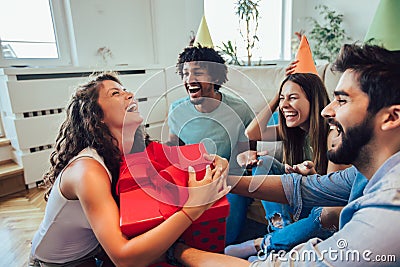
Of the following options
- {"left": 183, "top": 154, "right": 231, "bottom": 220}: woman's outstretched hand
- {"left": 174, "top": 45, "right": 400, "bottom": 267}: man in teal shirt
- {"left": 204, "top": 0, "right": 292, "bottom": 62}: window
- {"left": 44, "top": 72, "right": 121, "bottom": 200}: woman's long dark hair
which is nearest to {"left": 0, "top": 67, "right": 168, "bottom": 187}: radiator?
{"left": 44, "top": 72, "right": 121, "bottom": 200}: woman's long dark hair

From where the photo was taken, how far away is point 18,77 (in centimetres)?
A: 190

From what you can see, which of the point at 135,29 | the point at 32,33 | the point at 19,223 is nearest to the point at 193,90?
the point at 19,223

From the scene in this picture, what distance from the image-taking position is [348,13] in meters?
3.26

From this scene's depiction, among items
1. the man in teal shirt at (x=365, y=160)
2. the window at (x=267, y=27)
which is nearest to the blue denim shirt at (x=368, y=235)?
the man in teal shirt at (x=365, y=160)

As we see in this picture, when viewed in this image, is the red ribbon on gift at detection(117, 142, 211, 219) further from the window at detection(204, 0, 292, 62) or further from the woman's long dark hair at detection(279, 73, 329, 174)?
the window at detection(204, 0, 292, 62)

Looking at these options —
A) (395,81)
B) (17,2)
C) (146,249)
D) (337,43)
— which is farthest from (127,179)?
(337,43)

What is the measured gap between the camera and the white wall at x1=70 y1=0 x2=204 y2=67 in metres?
2.50

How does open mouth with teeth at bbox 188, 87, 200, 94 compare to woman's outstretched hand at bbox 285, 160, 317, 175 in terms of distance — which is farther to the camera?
woman's outstretched hand at bbox 285, 160, 317, 175

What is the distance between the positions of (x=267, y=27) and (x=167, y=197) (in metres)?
3.51

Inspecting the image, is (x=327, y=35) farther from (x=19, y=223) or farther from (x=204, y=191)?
(x=19, y=223)

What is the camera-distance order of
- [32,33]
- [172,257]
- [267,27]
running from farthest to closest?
1. [267,27]
2. [32,33]
3. [172,257]

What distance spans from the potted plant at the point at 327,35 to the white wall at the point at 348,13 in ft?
0.20

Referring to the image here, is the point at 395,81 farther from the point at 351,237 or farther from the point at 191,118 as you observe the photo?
the point at 191,118

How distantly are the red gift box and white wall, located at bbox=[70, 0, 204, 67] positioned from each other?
2059 millimetres
